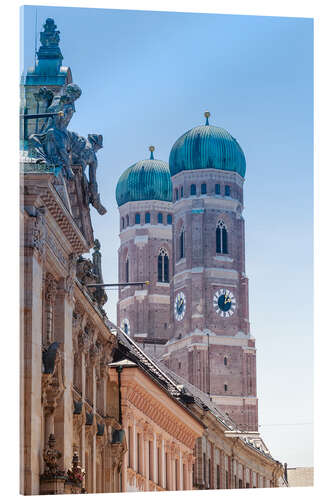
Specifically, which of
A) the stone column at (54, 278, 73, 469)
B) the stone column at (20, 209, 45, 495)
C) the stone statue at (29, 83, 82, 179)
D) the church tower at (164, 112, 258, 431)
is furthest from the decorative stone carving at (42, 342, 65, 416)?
the church tower at (164, 112, 258, 431)

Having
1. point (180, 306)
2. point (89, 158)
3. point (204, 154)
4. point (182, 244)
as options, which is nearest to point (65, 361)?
point (89, 158)

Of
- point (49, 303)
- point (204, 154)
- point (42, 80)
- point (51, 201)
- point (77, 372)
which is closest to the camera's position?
point (51, 201)

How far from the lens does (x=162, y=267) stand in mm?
141750

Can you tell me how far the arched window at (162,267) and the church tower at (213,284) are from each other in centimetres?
1383

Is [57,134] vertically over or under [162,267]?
under

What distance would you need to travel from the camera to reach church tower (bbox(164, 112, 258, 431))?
402 feet

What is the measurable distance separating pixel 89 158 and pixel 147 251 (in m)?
109

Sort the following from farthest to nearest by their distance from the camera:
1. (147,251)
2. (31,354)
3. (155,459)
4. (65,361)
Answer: (147,251) < (155,459) < (65,361) < (31,354)

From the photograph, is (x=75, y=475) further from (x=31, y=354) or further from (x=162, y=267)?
(x=162, y=267)

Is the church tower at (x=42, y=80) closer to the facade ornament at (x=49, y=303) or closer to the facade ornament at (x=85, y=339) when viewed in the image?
the facade ornament at (x=49, y=303)

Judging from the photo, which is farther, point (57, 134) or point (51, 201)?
point (57, 134)

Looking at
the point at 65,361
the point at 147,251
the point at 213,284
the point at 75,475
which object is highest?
the point at 147,251
